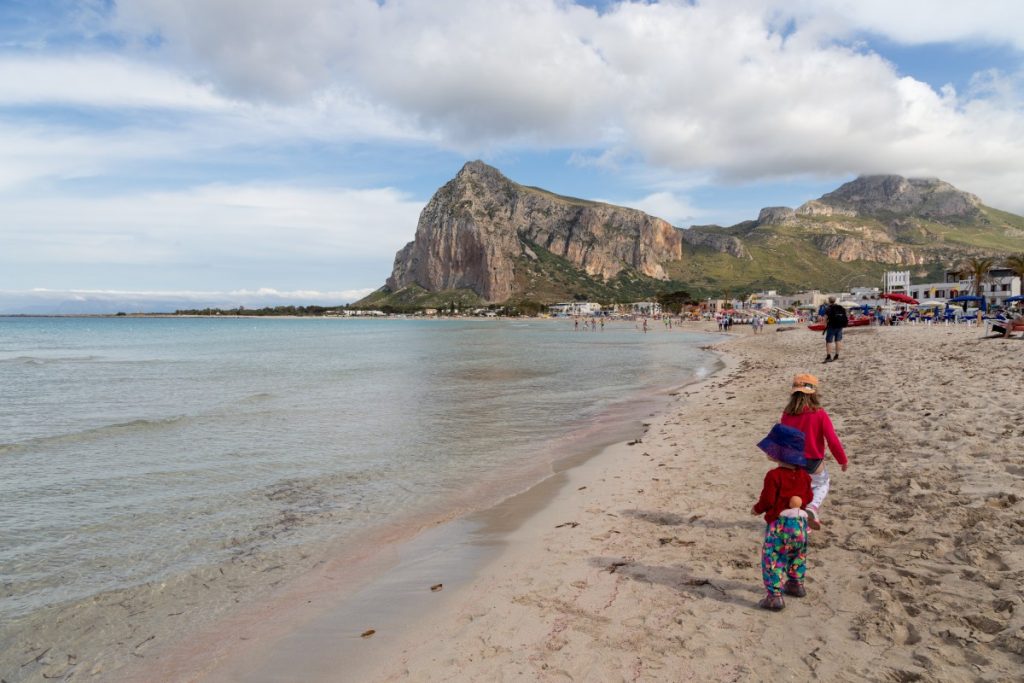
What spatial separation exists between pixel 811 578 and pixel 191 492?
999 cm

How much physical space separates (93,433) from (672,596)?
17.1 metres

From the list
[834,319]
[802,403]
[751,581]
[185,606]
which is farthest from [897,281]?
[185,606]

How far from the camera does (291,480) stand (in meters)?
11.0

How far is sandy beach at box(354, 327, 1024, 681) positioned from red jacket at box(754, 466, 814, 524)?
2.66 feet

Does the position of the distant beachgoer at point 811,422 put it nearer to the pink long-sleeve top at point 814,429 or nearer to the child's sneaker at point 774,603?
the pink long-sleeve top at point 814,429

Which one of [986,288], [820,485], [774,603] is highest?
[986,288]

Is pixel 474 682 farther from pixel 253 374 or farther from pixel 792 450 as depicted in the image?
pixel 253 374

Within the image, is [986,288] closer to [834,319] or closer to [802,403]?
[834,319]

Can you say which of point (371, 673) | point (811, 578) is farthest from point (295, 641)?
point (811, 578)

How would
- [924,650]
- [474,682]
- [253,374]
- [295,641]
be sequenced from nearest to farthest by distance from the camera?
1. [924,650]
2. [474,682]
3. [295,641]
4. [253,374]

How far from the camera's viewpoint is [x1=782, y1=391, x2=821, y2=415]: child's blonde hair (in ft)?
18.8

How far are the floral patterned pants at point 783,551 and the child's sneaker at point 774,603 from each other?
39mm

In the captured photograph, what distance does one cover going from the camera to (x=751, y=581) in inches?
210

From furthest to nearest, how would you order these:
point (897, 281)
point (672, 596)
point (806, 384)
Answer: point (897, 281)
point (806, 384)
point (672, 596)
